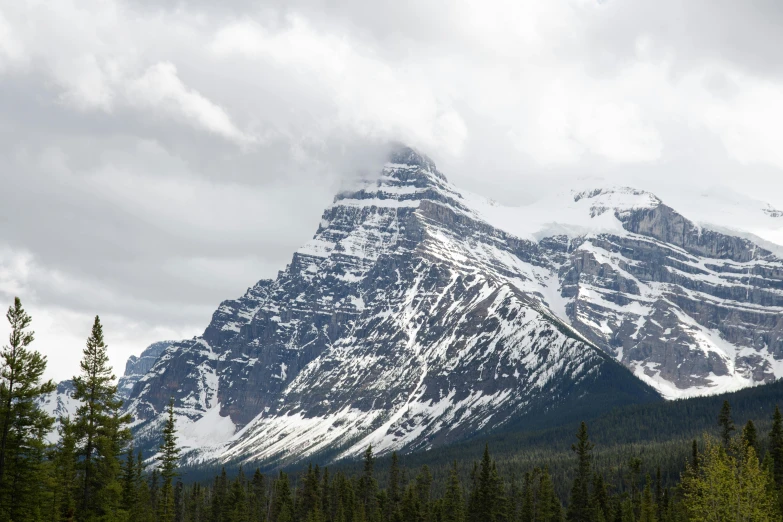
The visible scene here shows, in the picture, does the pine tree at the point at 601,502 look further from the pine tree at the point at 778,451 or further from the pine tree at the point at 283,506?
the pine tree at the point at 283,506

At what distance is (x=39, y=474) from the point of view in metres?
60.0

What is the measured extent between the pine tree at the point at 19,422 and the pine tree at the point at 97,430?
13.1 feet

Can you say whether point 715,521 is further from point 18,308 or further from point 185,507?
point 185,507

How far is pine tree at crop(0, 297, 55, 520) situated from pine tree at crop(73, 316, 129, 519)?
3997mm

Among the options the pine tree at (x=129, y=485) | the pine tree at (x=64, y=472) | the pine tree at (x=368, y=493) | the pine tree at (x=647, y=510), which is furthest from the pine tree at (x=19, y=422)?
the pine tree at (x=368, y=493)

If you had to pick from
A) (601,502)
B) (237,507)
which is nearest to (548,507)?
(601,502)

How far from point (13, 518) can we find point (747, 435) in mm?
78328

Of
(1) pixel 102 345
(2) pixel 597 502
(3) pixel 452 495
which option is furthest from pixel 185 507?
(1) pixel 102 345

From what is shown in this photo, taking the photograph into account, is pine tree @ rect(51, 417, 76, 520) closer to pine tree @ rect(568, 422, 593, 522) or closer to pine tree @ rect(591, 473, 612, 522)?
pine tree @ rect(568, 422, 593, 522)

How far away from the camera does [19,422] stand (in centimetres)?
5888

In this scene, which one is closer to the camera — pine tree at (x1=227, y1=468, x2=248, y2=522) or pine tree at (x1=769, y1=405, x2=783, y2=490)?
pine tree at (x1=769, y1=405, x2=783, y2=490)

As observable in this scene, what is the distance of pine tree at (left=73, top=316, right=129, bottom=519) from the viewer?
2518 inches

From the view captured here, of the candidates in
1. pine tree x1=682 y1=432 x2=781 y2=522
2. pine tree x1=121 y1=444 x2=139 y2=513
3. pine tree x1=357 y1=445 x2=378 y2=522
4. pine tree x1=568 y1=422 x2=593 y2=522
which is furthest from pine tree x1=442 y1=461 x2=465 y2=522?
pine tree x1=682 y1=432 x2=781 y2=522

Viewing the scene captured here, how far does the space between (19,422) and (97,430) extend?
20.1 feet
